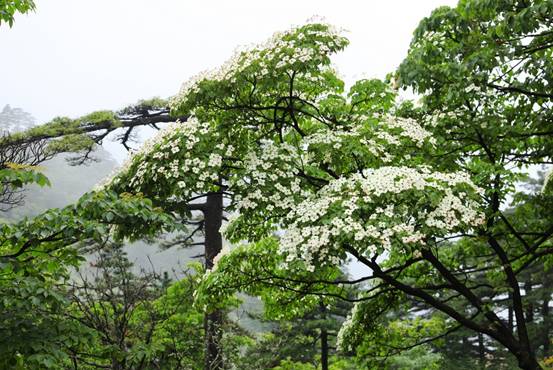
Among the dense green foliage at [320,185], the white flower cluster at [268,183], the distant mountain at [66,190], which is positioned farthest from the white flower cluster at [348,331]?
the distant mountain at [66,190]

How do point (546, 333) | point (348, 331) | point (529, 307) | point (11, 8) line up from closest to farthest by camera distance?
point (11, 8), point (348, 331), point (546, 333), point (529, 307)

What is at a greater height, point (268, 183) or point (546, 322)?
point (546, 322)

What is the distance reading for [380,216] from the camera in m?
5.39

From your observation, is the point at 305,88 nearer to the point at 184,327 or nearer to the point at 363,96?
the point at 363,96

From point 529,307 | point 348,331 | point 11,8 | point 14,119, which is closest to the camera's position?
point 11,8

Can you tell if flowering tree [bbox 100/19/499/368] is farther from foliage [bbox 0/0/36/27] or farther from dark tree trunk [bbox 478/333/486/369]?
dark tree trunk [bbox 478/333/486/369]

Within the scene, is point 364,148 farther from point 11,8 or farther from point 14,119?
point 14,119

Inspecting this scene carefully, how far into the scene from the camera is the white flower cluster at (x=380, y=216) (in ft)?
17.1

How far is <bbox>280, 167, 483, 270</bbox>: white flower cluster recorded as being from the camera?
5.21 m

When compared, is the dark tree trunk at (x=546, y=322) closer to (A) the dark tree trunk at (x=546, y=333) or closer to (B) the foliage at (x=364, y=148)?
(A) the dark tree trunk at (x=546, y=333)

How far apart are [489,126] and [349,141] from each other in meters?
2.24

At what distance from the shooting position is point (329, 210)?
5.72 meters

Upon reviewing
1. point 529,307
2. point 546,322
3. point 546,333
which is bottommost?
point 546,333

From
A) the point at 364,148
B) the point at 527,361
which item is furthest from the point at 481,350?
the point at 364,148
